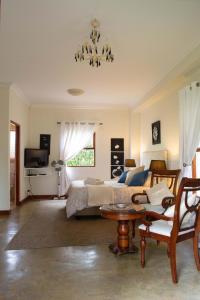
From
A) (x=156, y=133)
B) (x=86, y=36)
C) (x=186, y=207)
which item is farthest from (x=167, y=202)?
(x=156, y=133)

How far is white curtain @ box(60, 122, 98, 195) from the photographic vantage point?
7.12 meters

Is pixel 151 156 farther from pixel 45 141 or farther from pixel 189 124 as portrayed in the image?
pixel 45 141

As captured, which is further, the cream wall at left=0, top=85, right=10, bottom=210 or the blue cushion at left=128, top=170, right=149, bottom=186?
the cream wall at left=0, top=85, right=10, bottom=210

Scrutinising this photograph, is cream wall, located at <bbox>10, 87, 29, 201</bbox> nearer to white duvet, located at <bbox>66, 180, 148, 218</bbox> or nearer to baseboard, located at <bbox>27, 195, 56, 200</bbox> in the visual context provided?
baseboard, located at <bbox>27, 195, 56, 200</bbox>

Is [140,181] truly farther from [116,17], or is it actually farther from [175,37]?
[116,17]

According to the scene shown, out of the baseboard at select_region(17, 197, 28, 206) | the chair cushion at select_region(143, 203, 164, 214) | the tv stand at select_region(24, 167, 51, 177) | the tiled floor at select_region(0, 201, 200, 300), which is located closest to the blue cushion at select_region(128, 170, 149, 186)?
the chair cushion at select_region(143, 203, 164, 214)

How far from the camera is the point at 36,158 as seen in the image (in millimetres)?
6801

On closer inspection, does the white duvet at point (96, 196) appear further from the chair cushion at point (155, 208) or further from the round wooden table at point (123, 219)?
the round wooden table at point (123, 219)

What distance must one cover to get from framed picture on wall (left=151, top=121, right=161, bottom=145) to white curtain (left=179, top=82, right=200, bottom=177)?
1.52 meters

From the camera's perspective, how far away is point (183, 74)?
416cm

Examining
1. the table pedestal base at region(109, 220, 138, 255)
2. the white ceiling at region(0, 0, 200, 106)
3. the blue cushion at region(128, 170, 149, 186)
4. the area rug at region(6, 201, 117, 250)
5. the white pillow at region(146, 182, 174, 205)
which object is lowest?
the area rug at region(6, 201, 117, 250)

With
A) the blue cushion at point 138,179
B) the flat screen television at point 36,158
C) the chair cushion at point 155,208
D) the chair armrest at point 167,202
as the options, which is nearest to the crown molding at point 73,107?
the flat screen television at point 36,158

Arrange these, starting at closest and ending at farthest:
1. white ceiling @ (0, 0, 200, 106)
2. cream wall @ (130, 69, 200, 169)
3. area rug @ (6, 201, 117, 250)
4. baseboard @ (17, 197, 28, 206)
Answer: white ceiling @ (0, 0, 200, 106) → area rug @ (6, 201, 117, 250) → cream wall @ (130, 69, 200, 169) → baseboard @ (17, 197, 28, 206)

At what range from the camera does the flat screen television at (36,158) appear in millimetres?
6638
